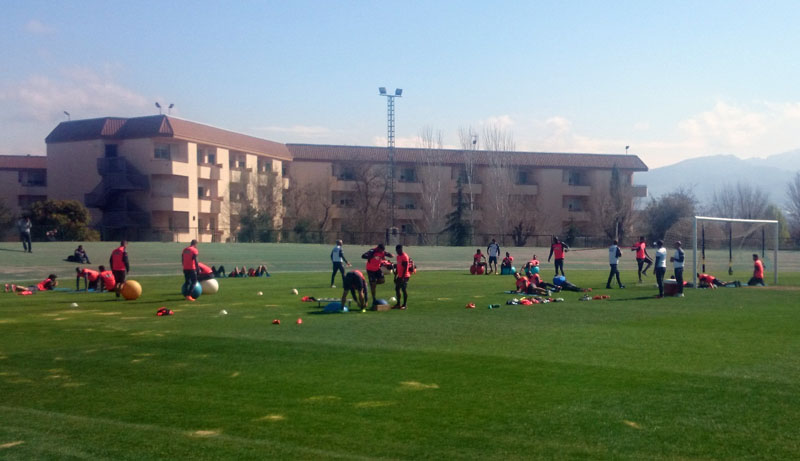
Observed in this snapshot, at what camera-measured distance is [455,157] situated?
7800 cm

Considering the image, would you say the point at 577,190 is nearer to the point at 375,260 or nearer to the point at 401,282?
the point at 375,260

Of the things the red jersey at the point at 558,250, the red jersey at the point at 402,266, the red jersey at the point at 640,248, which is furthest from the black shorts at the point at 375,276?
the red jersey at the point at 558,250

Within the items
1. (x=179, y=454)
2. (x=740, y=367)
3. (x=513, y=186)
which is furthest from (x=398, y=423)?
(x=513, y=186)

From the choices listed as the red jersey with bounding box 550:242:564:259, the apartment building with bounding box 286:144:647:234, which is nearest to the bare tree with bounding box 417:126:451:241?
the apartment building with bounding box 286:144:647:234

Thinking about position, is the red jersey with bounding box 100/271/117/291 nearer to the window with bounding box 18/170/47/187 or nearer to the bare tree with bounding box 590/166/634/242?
the window with bounding box 18/170/47/187

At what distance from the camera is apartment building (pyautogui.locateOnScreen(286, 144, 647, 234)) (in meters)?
74.6

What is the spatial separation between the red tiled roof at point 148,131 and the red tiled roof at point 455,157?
820cm

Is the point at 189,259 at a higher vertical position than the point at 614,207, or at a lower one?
lower

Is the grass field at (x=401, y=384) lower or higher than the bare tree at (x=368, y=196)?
lower

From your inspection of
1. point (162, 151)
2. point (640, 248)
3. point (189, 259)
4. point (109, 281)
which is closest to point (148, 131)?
point (162, 151)

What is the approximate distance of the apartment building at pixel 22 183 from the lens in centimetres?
6650

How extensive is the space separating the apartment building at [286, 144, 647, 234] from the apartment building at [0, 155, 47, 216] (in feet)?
76.0

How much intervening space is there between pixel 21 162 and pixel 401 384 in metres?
69.2

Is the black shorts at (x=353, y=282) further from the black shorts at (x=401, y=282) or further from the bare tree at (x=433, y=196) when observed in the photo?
the bare tree at (x=433, y=196)
